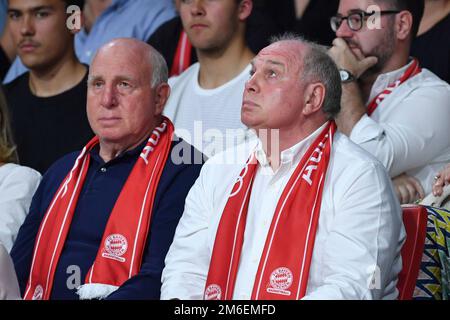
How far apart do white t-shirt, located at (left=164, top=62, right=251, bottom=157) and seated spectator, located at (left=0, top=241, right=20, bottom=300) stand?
1464 millimetres

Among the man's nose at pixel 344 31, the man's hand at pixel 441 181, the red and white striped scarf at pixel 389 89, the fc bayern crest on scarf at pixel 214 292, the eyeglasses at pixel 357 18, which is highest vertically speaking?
the eyeglasses at pixel 357 18

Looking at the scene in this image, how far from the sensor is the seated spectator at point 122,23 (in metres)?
5.78

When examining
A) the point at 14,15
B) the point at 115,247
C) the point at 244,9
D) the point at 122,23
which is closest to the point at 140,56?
the point at 115,247

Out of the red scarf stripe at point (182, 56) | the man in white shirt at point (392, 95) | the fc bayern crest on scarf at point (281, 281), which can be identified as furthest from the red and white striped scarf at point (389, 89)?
the fc bayern crest on scarf at point (281, 281)

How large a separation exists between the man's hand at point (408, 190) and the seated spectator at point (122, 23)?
1896mm

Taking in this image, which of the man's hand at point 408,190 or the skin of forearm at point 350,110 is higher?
the skin of forearm at point 350,110

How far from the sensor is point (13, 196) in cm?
443

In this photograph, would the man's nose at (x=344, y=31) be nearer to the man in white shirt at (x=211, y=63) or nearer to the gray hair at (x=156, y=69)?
the man in white shirt at (x=211, y=63)

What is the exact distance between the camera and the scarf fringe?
3.79 meters

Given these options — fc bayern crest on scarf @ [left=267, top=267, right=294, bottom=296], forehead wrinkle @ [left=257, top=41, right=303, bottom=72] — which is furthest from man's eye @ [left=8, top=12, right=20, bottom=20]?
fc bayern crest on scarf @ [left=267, top=267, right=294, bottom=296]

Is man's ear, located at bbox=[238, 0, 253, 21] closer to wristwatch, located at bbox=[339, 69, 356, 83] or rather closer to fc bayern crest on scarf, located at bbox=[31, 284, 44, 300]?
wristwatch, located at bbox=[339, 69, 356, 83]
